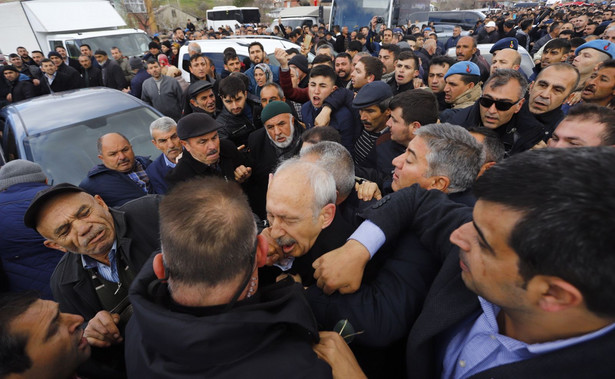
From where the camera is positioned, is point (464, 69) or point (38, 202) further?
point (464, 69)

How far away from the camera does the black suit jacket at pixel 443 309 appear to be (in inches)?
33.5

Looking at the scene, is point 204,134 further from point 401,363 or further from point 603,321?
point 603,321

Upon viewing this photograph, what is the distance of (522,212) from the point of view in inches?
33.3

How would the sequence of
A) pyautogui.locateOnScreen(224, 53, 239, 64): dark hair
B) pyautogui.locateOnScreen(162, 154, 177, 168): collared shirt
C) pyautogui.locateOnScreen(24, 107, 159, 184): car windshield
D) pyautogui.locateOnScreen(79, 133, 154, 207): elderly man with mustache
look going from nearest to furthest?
1. pyautogui.locateOnScreen(79, 133, 154, 207): elderly man with mustache
2. pyautogui.locateOnScreen(162, 154, 177, 168): collared shirt
3. pyautogui.locateOnScreen(24, 107, 159, 184): car windshield
4. pyautogui.locateOnScreen(224, 53, 239, 64): dark hair

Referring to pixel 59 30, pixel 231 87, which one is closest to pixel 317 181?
pixel 231 87

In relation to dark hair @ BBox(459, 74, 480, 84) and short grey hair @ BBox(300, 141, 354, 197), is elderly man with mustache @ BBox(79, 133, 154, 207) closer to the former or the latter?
short grey hair @ BBox(300, 141, 354, 197)

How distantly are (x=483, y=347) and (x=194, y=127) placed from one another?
2732 mm

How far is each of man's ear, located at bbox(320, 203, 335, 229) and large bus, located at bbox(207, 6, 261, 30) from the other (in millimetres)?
29015

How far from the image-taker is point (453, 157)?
183 centimetres

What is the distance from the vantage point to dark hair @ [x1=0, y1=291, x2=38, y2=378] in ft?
3.62

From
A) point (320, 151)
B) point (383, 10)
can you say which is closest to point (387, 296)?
point (320, 151)

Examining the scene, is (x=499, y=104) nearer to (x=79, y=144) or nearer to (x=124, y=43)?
(x=79, y=144)

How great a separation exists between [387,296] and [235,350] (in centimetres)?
69

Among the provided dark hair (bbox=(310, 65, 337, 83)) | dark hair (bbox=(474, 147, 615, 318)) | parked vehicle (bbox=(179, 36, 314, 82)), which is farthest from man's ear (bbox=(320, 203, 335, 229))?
parked vehicle (bbox=(179, 36, 314, 82))
